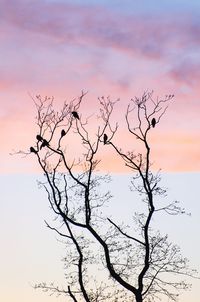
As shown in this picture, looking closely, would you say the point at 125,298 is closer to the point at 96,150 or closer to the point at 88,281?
the point at 88,281

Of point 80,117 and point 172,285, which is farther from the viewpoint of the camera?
point 80,117

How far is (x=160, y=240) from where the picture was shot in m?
33.5

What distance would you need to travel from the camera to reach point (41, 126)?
115ft

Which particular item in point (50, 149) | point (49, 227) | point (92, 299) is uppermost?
point (50, 149)

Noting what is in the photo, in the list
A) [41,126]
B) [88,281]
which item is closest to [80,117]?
[41,126]

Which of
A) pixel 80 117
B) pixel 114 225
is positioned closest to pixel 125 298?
pixel 114 225

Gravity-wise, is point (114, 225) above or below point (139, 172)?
below

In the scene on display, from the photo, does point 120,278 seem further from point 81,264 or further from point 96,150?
point 96,150

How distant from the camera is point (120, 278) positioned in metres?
33.5

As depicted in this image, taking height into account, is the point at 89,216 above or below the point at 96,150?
below

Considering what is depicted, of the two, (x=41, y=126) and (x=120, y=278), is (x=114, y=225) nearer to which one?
→ (x=120, y=278)

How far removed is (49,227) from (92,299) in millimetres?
3698

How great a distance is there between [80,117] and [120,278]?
737 cm

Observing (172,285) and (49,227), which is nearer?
(172,285)
